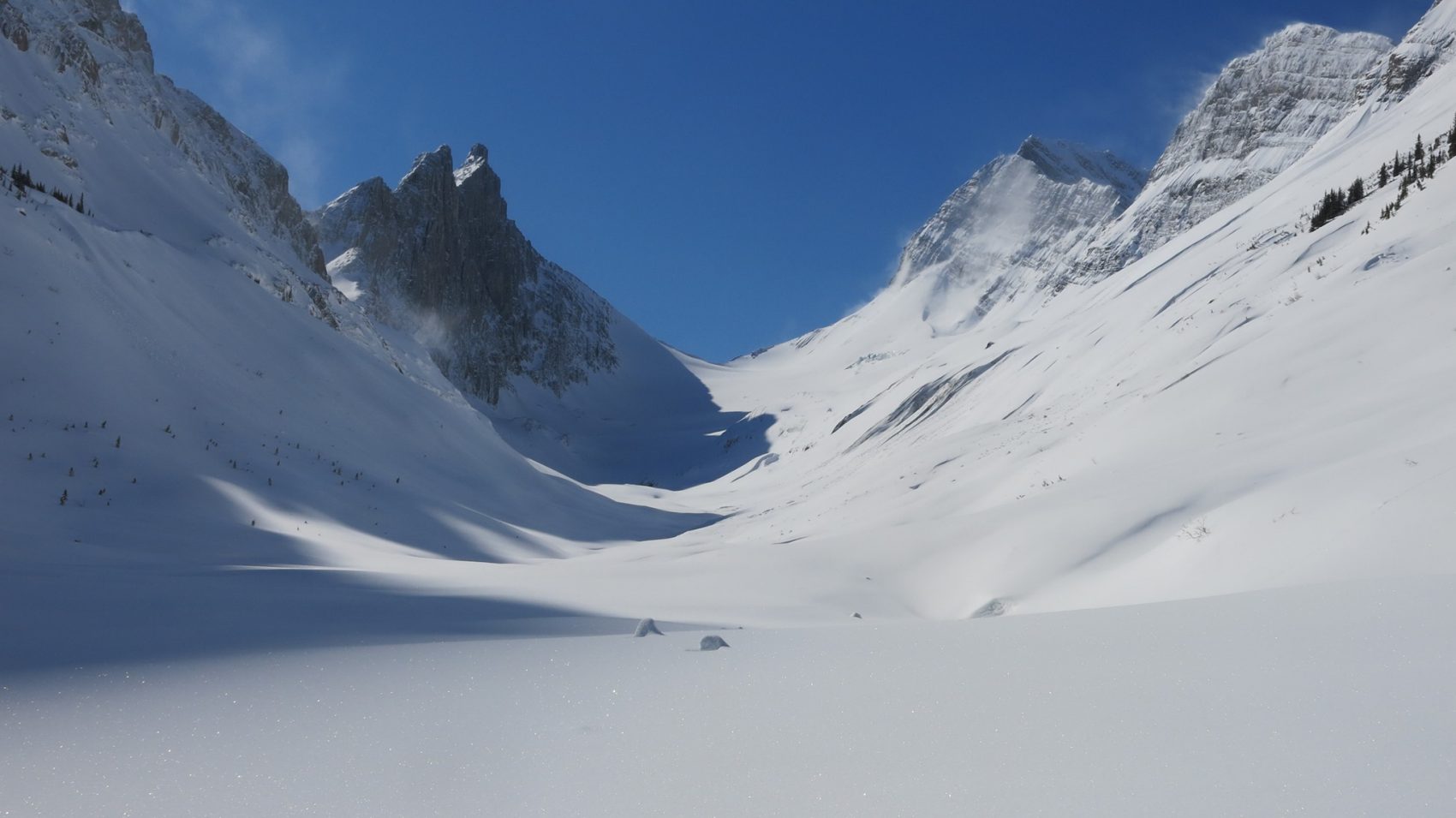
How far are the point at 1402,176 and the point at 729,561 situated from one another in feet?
59.7

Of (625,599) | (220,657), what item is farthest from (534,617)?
(220,657)

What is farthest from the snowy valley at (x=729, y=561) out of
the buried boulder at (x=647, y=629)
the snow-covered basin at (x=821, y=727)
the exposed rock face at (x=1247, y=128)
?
the exposed rock face at (x=1247, y=128)

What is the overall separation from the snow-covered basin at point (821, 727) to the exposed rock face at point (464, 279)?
72245 mm

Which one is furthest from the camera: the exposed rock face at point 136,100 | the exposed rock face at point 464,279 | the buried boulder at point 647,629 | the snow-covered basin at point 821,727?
the exposed rock face at point 464,279

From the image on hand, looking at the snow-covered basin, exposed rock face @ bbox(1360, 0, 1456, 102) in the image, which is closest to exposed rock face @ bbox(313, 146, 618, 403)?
exposed rock face @ bbox(1360, 0, 1456, 102)

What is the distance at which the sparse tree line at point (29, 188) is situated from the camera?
53.0 ft

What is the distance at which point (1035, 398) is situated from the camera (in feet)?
71.3

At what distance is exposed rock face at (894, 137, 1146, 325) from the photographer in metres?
151

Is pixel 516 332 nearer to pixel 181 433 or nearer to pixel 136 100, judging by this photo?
pixel 136 100

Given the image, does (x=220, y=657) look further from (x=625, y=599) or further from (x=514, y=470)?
(x=514, y=470)

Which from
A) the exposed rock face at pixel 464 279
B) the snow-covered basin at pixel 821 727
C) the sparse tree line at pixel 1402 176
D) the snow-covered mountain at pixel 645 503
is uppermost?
the exposed rock face at pixel 464 279

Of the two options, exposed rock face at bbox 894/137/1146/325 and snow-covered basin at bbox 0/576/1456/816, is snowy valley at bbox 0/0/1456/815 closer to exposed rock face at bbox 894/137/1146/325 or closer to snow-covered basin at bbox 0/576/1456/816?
snow-covered basin at bbox 0/576/1456/816

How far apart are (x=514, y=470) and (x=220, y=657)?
81.2 ft

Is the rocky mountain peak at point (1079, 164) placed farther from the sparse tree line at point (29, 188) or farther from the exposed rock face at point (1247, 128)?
the sparse tree line at point (29, 188)
